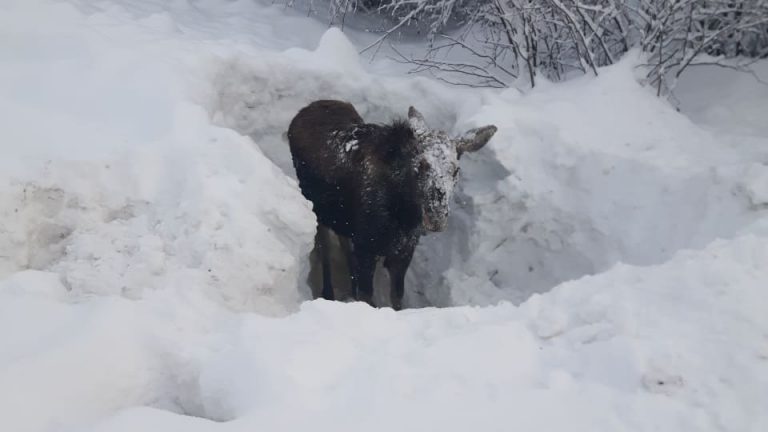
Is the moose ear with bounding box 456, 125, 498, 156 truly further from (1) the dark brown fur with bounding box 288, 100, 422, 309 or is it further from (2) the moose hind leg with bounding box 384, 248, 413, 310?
(2) the moose hind leg with bounding box 384, 248, 413, 310

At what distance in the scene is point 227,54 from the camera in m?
6.50

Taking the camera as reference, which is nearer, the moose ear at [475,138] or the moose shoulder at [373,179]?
the moose shoulder at [373,179]

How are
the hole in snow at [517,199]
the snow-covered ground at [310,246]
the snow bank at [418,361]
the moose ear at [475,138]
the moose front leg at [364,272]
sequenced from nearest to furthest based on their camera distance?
the snow bank at [418,361] → the snow-covered ground at [310,246] → the hole in snow at [517,199] → the moose ear at [475,138] → the moose front leg at [364,272]

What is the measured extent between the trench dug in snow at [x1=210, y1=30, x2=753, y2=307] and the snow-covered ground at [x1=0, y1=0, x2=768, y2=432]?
2 centimetres

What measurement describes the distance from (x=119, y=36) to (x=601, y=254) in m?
4.77

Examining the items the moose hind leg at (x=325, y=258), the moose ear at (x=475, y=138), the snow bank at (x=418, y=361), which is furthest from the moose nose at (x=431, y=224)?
the snow bank at (x=418, y=361)

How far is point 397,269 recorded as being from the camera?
19.6 feet

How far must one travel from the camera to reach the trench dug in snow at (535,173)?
4957 millimetres

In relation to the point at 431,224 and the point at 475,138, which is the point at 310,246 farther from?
the point at 475,138

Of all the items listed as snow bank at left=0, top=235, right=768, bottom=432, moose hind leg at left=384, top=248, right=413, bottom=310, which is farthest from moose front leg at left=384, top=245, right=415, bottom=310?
snow bank at left=0, top=235, right=768, bottom=432

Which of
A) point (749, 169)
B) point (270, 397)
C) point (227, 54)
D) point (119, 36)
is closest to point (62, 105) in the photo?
point (119, 36)

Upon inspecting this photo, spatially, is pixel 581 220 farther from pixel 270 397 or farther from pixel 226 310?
pixel 270 397

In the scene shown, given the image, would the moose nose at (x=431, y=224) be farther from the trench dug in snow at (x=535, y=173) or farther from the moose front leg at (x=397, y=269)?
the trench dug in snow at (x=535, y=173)

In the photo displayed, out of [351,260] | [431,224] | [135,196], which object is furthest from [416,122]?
[135,196]
